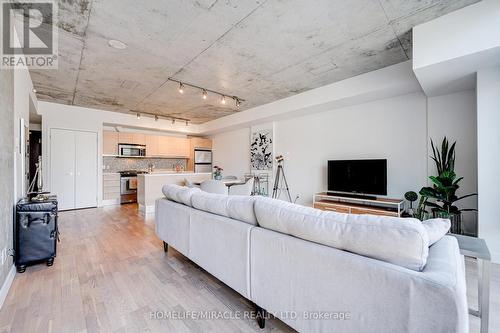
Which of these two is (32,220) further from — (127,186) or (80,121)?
(127,186)

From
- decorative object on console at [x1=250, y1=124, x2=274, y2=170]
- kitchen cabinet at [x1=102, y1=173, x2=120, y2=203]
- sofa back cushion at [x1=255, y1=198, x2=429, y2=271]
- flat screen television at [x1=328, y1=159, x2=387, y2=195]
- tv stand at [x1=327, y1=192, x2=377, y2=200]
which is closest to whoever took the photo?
sofa back cushion at [x1=255, y1=198, x2=429, y2=271]

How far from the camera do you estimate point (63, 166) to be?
5.26 metres

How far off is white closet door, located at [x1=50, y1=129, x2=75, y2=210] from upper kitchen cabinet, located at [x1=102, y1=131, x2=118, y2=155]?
0.78 m

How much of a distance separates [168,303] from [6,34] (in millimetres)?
3000

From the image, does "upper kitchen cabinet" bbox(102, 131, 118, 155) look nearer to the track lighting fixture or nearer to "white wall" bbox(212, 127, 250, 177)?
"white wall" bbox(212, 127, 250, 177)

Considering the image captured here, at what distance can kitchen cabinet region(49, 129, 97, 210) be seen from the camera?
5.16 metres

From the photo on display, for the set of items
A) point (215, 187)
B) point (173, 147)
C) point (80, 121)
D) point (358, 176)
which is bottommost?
point (215, 187)

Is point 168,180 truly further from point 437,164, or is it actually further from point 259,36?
point 437,164

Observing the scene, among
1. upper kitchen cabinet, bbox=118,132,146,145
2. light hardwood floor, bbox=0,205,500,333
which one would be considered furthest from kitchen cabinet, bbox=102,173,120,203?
light hardwood floor, bbox=0,205,500,333

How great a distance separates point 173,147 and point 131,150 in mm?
1287

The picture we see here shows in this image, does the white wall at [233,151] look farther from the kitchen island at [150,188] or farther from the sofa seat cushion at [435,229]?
the sofa seat cushion at [435,229]

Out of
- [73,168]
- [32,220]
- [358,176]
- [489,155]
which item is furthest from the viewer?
[73,168]

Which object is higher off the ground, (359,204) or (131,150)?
(131,150)

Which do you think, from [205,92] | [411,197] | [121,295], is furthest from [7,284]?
[411,197]
